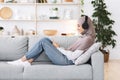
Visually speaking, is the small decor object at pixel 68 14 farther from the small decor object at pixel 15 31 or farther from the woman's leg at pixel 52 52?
the woman's leg at pixel 52 52

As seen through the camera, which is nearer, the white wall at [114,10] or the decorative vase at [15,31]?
the decorative vase at [15,31]

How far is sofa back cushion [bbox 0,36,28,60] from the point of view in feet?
13.6

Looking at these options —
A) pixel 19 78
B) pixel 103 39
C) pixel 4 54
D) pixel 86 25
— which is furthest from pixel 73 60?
pixel 103 39

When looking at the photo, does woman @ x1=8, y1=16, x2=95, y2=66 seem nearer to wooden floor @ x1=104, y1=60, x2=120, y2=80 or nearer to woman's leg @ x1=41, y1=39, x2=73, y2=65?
woman's leg @ x1=41, y1=39, x2=73, y2=65

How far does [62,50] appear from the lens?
3.95 metres

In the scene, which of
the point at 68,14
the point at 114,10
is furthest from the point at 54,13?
the point at 114,10

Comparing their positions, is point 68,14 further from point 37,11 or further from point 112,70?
point 112,70

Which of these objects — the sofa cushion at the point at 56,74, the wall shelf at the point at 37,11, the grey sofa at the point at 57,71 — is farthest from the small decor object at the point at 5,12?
the sofa cushion at the point at 56,74

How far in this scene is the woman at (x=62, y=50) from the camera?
150 inches

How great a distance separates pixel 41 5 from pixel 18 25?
30.7 inches

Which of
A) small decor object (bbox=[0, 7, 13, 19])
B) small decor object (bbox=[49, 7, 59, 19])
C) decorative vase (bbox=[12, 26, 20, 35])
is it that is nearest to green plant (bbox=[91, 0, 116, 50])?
small decor object (bbox=[49, 7, 59, 19])

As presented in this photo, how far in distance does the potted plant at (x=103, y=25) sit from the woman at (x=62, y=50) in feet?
8.77

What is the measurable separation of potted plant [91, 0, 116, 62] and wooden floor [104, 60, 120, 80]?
0.28 meters

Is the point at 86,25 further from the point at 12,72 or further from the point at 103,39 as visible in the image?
the point at 103,39
